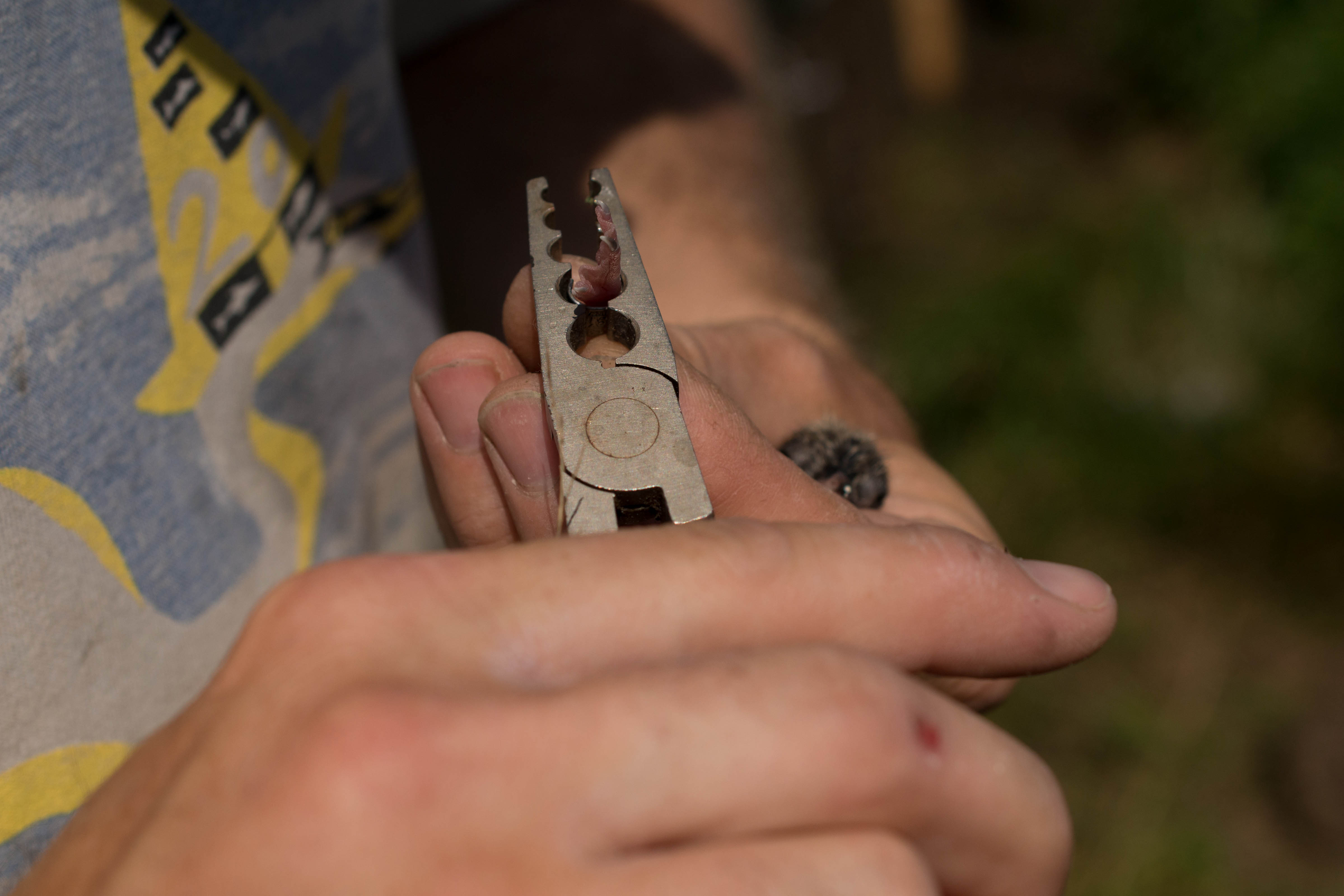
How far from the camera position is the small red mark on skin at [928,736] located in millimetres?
797

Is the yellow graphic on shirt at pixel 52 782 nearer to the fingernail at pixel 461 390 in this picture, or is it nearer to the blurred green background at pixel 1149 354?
the fingernail at pixel 461 390

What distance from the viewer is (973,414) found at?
453 centimetres

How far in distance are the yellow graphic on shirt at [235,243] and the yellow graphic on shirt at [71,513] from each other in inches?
7.3

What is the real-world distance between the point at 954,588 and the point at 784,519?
0.25 meters

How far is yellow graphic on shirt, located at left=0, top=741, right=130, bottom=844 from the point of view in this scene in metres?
1.10

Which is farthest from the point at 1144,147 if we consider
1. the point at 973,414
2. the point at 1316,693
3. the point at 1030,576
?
the point at 1030,576

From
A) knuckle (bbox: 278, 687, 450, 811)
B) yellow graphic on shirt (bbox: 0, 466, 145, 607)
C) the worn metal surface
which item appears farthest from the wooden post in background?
knuckle (bbox: 278, 687, 450, 811)

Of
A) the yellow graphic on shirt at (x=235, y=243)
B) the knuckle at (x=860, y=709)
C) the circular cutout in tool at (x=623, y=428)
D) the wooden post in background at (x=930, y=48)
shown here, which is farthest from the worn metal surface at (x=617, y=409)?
the wooden post in background at (x=930, y=48)

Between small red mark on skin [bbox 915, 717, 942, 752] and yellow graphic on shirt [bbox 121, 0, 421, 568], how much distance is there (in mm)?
1123

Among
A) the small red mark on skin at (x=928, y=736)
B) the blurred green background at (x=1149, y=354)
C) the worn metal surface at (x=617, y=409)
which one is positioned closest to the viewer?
the small red mark on skin at (x=928, y=736)

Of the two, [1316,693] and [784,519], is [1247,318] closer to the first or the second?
[1316,693]

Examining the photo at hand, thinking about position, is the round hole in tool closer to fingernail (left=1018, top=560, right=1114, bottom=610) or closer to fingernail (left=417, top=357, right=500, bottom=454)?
fingernail (left=417, top=357, right=500, bottom=454)

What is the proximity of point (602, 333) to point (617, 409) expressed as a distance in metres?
0.18

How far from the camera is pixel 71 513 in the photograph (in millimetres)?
1196
